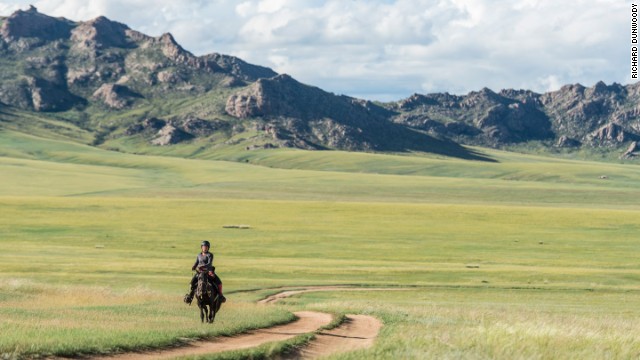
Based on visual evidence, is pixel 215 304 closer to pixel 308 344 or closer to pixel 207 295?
pixel 207 295

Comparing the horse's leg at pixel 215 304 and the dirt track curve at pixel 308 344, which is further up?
the horse's leg at pixel 215 304

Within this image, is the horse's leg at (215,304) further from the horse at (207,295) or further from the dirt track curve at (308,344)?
the dirt track curve at (308,344)

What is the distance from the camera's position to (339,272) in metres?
66.5

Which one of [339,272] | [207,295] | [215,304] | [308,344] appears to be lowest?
[339,272]

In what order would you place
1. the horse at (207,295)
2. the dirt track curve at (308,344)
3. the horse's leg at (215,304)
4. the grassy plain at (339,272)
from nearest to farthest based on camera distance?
the dirt track curve at (308,344) → the grassy plain at (339,272) → the horse at (207,295) → the horse's leg at (215,304)

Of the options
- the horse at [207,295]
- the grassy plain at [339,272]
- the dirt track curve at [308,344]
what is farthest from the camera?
the horse at [207,295]

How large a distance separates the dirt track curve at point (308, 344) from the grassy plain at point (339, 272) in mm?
552

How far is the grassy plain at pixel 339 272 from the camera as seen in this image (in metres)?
28.6

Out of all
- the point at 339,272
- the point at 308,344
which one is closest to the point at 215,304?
the point at 308,344

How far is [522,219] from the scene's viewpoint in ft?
451

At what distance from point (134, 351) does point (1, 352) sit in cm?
392

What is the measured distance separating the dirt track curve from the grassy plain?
1.81ft

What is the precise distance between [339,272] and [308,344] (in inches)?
1505

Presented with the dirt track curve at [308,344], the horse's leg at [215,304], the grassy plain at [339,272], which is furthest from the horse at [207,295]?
the dirt track curve at [308,344]
